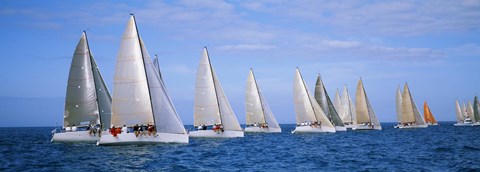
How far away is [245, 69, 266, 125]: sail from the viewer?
7700 cm

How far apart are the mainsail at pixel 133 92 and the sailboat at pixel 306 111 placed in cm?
3708

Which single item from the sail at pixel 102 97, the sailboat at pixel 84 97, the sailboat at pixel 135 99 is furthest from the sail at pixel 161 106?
the sail at pixel 102 97

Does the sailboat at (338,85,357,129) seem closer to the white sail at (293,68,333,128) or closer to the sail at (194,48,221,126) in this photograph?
the white sail at (293,68,333,128)

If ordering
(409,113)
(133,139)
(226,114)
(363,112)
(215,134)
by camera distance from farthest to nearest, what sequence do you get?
(409,113) → (363,112) → (226,114) → (215,134) → (133,139)

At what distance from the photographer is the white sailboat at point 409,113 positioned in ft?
339

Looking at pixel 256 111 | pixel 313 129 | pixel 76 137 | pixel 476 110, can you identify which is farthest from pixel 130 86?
pixel 476 110

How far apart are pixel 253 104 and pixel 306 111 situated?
7.84m

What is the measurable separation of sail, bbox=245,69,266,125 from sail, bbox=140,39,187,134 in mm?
33183

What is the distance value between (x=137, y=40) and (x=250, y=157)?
14.0m

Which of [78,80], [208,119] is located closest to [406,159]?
[208,119]

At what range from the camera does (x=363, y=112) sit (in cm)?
9844

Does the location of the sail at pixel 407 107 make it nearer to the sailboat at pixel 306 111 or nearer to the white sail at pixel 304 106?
the sailboat at pixel 306 111

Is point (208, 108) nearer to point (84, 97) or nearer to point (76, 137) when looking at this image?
point (84, 97)

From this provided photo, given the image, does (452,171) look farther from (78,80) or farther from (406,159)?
(78,80)
